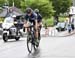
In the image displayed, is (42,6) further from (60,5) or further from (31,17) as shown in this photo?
(31,17)

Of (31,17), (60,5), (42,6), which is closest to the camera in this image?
(31,17)

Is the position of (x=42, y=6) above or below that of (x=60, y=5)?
above

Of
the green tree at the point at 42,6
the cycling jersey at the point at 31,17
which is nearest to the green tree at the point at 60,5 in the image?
the green tree at the point at 42,6

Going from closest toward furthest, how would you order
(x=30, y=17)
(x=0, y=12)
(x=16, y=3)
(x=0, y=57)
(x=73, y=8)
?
(x=0, y=57) → (x=30, y=17) → (x=0, y=12) → (x=16, y=3) → (x=73, y=8)

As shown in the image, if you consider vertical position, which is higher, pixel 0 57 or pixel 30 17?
pixel 30 17

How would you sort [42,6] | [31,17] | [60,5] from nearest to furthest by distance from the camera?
[31,17] → [42,6] → [60,5]

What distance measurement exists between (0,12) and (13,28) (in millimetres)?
37064

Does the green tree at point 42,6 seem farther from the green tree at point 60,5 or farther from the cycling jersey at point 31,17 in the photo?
the cycling jersey at point 31,17

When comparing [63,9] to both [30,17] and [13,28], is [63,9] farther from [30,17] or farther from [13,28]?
[30,17]

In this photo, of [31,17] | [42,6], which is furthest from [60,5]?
[31,17]

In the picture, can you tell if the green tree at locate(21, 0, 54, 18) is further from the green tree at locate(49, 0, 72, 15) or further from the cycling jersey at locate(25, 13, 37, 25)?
the cycling jersey at locate(25, 13, 37, 25)

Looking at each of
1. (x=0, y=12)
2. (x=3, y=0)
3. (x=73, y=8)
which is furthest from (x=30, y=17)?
(x=73, y=8)

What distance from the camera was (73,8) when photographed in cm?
9775

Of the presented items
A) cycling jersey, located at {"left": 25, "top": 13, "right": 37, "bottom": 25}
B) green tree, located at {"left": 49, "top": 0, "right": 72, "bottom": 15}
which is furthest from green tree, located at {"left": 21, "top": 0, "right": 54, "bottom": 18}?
cycling jersey, located at {"left": 25, "top": 13, "right": 37, "bottom": 25}
